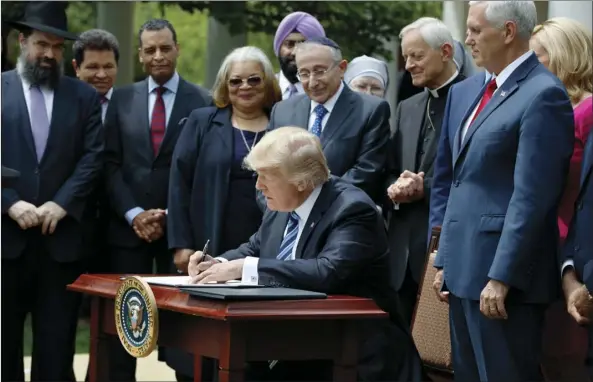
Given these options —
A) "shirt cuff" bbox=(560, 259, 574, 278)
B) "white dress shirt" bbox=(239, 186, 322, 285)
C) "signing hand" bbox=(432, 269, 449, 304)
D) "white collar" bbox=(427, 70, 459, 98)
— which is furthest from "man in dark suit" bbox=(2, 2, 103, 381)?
"shirt cuff" bbox=(560, 259, 574, 278)

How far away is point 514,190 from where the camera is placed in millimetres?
5531

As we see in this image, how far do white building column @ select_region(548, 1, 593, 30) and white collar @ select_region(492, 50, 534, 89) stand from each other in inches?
119

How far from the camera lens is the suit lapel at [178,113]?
8.36 meters

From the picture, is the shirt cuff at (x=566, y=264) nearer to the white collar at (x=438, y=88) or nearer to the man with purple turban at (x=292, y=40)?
the white collar at (x=438, y=88)

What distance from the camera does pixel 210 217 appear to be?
789cm

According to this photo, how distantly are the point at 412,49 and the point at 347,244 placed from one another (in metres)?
1.86

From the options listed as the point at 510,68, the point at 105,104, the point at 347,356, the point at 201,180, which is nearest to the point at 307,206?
the point at 347,356

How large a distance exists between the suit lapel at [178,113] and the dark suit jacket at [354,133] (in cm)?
102

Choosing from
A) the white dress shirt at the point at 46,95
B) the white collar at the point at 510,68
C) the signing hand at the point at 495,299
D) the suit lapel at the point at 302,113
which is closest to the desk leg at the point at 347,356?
the signing hand at the point at 495,299

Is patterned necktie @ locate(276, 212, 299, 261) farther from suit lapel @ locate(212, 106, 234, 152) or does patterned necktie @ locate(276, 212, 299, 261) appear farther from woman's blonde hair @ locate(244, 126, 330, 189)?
suit lapel @ locate(212, 106, 234, 152)

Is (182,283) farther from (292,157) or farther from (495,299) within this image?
(495,299)

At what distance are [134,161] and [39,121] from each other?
2.10 feet

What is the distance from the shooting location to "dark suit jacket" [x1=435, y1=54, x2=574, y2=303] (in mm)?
5488

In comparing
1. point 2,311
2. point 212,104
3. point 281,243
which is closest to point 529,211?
point 281,243
